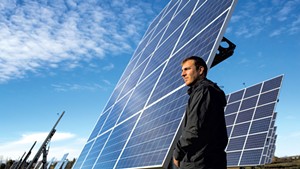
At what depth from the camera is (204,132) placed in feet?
8.30

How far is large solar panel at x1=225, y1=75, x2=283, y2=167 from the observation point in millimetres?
15883

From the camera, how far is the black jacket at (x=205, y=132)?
252 centimetres

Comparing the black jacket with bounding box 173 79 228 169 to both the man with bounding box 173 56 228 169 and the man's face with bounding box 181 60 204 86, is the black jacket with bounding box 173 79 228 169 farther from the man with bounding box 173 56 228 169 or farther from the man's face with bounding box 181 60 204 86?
the man's face with bounding box 181 60 204 86

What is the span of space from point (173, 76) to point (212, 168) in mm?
5349

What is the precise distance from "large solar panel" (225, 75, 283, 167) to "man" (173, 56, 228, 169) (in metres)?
13.6

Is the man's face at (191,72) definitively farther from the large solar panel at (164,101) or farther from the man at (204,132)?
the large solar panel at (164,101)

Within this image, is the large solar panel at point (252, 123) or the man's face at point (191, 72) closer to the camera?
the man's face at point (191, 72)

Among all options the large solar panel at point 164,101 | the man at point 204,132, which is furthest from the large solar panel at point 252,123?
the man at point 204,132

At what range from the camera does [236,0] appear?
6312 mm

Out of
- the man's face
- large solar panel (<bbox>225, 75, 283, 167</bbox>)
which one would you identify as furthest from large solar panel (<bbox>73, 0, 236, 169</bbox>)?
large solar panel (<bbox>225, 75, 283, 167</bbox>)

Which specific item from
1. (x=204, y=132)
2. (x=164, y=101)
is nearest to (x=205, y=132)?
(x=204, y=132)

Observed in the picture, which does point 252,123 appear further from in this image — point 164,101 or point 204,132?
point 204,132

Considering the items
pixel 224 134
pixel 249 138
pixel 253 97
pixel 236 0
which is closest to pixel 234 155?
pixel 249 138

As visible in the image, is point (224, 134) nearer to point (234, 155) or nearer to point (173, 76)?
point (173, 76)
